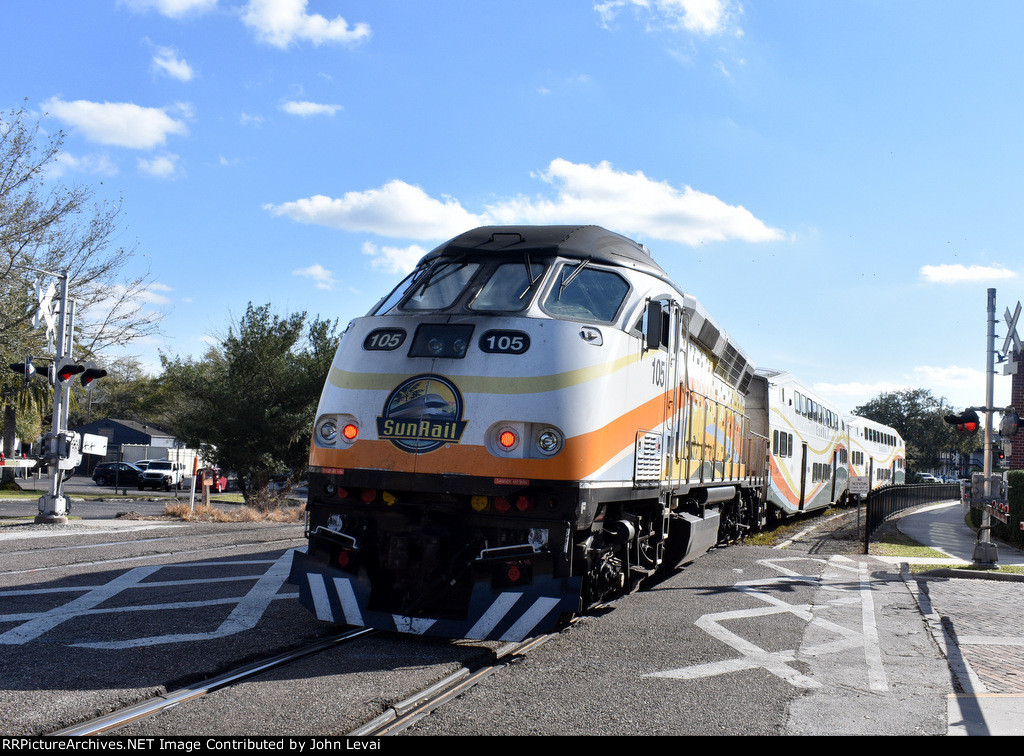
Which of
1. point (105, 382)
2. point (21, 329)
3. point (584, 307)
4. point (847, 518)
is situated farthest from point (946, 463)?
point (584, 307)

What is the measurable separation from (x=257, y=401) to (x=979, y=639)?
21542 millimetres

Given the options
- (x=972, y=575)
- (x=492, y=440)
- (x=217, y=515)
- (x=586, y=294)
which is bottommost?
(x=217, y=515)

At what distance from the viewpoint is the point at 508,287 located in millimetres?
7551

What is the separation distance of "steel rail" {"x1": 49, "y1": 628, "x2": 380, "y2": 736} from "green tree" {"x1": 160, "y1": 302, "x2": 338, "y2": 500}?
19.6m

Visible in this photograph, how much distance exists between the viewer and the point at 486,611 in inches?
254

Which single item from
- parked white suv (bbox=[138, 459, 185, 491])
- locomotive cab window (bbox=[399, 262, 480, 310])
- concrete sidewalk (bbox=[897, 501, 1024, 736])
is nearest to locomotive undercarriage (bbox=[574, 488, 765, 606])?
locomotive cab window (bbox=[399, 262, 480, 310])

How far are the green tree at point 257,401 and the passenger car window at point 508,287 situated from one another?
19111 mm

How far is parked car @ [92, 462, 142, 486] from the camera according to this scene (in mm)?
44438

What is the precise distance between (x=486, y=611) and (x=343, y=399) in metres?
2.14

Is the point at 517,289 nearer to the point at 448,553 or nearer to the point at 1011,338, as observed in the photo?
the point at 448,553

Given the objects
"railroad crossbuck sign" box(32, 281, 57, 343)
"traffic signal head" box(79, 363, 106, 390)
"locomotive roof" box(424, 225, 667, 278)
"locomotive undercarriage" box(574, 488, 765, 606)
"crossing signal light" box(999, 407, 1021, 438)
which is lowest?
"locomotive undercarriage" box(574, 488, 765, 606)

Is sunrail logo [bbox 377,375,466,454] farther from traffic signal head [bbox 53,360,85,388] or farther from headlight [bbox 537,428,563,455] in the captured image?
traffic signal head [bbox 53,360,85,388]

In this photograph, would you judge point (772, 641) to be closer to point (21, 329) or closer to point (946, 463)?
point (21, 329)

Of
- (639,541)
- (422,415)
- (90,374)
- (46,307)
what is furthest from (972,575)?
(46,307)
